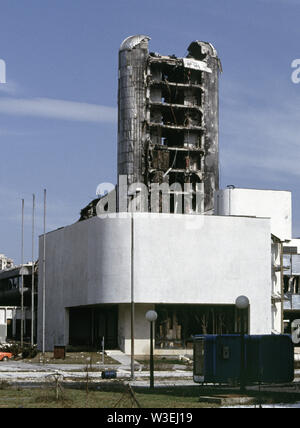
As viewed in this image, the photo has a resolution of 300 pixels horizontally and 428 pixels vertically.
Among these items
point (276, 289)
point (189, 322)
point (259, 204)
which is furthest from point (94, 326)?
point (259, 204)

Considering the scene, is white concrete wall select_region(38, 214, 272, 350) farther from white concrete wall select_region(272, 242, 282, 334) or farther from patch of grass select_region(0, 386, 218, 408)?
patch of grass select_region(0, 386, 218, 408)

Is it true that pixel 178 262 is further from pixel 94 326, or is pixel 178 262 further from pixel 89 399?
pixel 89 399

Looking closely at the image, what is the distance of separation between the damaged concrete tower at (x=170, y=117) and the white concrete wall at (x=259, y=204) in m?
15.6

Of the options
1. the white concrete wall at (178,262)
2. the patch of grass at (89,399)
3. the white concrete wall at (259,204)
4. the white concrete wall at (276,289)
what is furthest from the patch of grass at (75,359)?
the patch of grass at (89,399)

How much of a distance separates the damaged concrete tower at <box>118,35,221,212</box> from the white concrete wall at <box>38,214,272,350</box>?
100.0 ft

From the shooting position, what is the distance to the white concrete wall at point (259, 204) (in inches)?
4146

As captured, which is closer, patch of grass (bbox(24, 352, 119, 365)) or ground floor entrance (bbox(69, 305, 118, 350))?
patch of grass (bbox(24, 352, 119, 365))

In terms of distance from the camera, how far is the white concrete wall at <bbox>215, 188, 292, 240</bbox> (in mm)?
105312

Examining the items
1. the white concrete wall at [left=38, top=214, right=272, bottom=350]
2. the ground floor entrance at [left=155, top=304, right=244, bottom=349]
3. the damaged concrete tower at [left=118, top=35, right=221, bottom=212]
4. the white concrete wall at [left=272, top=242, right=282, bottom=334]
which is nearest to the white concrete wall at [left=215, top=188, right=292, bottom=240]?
the white concrete wall at [left=272, top=242, right=282, bottom=334]

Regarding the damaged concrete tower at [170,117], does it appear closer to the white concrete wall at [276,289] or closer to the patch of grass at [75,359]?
the white concrete wall at [276,289]

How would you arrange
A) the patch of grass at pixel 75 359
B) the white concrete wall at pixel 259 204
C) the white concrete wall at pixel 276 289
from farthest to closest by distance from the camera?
1. the white concrete wall at pixel 259 204
2. the white concrete wall at pixel 276 289
3. the patch of grass at pixel 75 359

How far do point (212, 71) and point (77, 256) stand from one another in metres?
43.8
